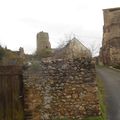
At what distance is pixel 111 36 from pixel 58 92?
102 ft

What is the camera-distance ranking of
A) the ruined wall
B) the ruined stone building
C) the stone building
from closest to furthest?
1. the stone building
2. the ruined wall
3. the ruined stone building

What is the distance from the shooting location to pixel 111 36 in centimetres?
4441

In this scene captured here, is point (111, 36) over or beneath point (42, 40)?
over

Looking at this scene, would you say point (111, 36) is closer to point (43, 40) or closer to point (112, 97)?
point (43, 40)

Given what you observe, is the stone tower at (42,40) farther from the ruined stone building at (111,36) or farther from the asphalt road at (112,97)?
the ruined stone building at (111,36)

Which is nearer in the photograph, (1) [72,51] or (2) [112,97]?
(2) [112,97]

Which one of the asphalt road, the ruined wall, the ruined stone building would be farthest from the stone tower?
the ruined stone building

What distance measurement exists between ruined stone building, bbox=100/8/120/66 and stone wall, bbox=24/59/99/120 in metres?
28.4

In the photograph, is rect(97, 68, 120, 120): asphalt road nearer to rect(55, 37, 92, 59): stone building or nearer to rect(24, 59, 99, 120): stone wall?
rect(24, 59, 99, 120): stone wall

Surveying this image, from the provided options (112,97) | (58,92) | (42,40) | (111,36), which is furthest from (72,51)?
(111,36)

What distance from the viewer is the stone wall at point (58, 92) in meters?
14.0

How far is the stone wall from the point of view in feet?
46.1

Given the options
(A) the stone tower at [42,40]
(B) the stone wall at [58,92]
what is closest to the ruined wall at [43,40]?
(A) the stone tower at [42,40]

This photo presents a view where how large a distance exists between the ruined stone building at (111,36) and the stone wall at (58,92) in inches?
1118
